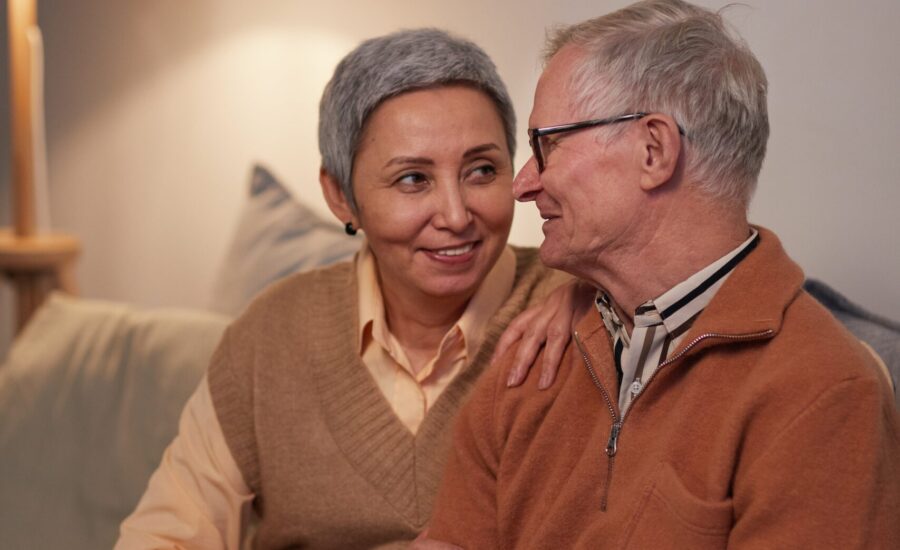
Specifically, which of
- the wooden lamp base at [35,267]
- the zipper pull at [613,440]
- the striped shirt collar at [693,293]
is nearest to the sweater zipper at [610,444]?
the zipper pull at [613,440]

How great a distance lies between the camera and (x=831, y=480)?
3.43 ft

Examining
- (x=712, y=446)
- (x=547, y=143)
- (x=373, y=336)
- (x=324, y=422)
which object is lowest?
(x=324, y=422)

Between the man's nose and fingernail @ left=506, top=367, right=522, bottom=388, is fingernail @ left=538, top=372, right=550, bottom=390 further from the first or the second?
the man's nose

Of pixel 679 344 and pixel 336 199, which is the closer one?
pixel 679 344

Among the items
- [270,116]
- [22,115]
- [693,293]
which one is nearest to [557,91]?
[693,293]

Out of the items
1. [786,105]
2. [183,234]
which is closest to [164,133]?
[183,234]

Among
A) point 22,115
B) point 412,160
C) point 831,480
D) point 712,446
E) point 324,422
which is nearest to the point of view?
point 831,480

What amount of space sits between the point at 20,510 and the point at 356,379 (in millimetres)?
965

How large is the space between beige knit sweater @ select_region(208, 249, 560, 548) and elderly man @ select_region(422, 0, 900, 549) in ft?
1.07

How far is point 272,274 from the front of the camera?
2426mm

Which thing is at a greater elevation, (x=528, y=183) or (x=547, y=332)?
(x=528, y=183)

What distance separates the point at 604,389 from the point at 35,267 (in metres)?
2.33

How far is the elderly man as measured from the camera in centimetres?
107

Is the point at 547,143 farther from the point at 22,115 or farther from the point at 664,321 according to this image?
the point at 22,115
